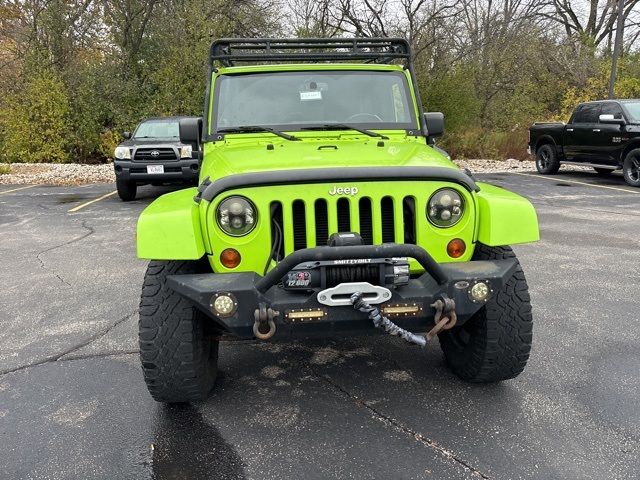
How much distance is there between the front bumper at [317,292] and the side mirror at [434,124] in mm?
1764

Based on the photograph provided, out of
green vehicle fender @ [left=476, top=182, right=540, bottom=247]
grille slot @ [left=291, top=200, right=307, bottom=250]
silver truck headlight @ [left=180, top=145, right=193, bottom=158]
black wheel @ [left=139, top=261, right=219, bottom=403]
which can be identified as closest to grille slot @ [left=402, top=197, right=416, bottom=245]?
green vehicle fender @ [left=476, top=182, right=540, bottom=247]

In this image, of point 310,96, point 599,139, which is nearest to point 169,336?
point 310,96

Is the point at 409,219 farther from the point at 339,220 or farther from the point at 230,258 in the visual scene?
the point at 230,258

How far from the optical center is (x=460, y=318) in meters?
A: 2.63

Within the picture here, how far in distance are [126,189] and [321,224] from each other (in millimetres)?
8636

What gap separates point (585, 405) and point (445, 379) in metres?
0.75

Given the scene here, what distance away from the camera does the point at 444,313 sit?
2.55 m

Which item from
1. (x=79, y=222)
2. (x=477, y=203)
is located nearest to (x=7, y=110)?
(x=79, y=222)

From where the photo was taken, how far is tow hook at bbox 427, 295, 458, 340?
99.7 inches

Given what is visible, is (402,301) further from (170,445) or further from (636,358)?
(636,358)

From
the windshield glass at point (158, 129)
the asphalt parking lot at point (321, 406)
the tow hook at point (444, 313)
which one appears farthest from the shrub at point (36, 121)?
the tow hook at point (444, 313)

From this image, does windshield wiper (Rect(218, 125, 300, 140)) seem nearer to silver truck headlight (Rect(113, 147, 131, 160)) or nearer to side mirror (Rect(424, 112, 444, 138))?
side mirror (Rect(424, 112, 444, 138))

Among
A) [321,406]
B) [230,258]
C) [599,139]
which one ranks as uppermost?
[599,139]

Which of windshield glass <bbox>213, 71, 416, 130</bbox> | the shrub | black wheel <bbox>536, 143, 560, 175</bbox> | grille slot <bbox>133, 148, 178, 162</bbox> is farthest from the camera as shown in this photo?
the shrub
